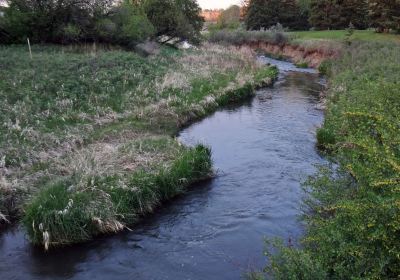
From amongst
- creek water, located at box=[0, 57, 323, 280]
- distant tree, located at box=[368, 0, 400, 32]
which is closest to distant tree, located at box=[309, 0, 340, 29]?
distant tree, located at box=[368, 0, 400, 32]

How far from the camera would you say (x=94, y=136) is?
1576 centimetres

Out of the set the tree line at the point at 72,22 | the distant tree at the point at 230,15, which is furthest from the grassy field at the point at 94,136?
the distant tree at the point at 230,15

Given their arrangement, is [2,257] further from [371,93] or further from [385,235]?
[371,93]

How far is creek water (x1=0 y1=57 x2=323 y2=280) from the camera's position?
9.06 metres

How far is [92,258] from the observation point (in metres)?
9.54

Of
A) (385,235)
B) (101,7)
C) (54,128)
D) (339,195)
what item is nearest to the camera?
(385,235)

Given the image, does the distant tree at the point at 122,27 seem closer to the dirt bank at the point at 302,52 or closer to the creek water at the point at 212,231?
the dirt bank at the point at 302,52

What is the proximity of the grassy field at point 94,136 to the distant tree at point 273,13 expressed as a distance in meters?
53.6

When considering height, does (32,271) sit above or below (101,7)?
below

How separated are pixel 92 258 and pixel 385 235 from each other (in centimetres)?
609

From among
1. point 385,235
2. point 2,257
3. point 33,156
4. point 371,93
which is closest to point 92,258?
point 2,257

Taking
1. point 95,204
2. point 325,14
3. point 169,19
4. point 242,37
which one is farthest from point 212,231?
point 325,14

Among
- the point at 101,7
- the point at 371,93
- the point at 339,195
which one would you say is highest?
the point at 101,7

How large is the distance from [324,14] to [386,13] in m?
20.6
